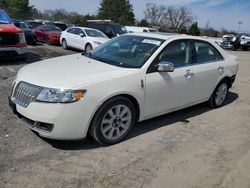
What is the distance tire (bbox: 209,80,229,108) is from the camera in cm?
609

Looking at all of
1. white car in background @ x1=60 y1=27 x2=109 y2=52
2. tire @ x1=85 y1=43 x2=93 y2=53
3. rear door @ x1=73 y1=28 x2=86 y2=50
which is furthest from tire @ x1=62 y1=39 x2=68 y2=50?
tire @ x1=85 y1=43 x2=93 y2=53

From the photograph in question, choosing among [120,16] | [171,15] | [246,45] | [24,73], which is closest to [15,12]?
[120,16]

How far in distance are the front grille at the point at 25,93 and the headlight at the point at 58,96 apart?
0.37 feet

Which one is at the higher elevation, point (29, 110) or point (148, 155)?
point (29, 110)

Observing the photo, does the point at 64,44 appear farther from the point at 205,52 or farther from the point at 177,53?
the point at 177,53

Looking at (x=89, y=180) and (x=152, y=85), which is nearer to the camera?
(x=89, y=180)

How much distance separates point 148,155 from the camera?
3.90m

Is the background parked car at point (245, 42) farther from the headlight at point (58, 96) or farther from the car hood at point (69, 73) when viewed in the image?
the headlight at point (58, 96)

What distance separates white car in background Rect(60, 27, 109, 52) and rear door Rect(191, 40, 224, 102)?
8.94m

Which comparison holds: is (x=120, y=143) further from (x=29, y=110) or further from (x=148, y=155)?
(x=29, y=110)

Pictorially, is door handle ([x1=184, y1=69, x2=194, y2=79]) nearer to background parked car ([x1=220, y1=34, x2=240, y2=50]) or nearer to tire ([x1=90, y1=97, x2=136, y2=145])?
tire ([x1=90, y1=97, x2=136, y2=145])

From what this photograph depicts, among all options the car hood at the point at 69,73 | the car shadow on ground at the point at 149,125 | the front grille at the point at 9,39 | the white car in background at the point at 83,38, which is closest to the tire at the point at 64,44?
the white car in background at the point at 83,38

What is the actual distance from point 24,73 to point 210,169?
2888 mm

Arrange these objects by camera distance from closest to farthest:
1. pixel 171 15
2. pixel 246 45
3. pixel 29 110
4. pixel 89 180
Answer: pixel 89 180 → pixel 29 110 → pixel 246 45 → pixel 171 15
